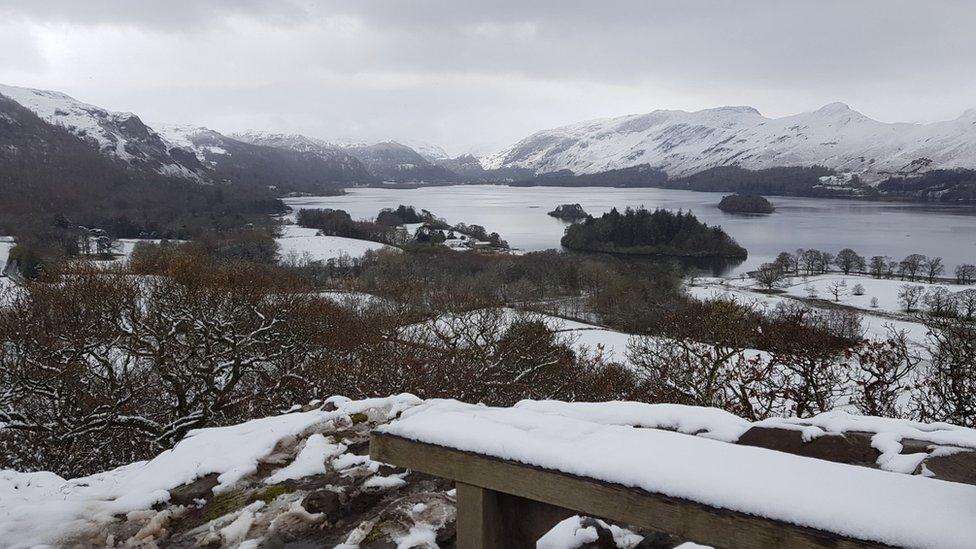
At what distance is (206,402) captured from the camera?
1252 centimetres

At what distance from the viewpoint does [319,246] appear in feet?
248

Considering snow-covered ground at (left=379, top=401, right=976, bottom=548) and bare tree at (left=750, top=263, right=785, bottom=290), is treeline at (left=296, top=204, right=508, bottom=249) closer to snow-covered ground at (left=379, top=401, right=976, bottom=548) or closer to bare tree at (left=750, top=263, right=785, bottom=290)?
bare tree at (left=750, top=263, right=785, bottom=290)

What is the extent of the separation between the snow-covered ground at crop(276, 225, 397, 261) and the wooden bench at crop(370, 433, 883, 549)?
212 feet

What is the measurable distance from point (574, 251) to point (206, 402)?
252 ft

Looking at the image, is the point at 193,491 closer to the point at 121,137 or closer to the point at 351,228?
the point at 351,228

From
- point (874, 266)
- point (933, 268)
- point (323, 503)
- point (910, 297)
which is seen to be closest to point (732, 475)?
point (323, 503)

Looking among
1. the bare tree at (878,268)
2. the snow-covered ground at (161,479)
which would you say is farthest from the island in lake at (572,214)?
the snow-covered ground at (161,479)

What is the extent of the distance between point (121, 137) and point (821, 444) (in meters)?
220

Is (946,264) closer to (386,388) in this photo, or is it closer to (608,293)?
(608,293)

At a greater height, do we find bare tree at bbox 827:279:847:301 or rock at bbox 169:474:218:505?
rock at bbox 169:474:218:505

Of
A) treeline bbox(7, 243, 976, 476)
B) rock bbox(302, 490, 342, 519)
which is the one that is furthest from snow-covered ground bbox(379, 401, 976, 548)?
treeline bbox(7, 243, 976, 476)

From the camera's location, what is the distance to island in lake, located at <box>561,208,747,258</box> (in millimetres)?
85188

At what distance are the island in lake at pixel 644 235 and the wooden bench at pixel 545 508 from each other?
85.8 m

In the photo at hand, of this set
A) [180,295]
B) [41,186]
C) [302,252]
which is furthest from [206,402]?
[41,186]
